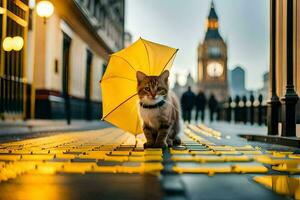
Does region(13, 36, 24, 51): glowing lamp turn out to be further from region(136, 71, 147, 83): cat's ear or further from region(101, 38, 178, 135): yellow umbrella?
region(136, 71, 147, 83): cat's ear

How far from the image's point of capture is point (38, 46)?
17.6 m

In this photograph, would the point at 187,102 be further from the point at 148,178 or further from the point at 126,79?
the point at 148,178

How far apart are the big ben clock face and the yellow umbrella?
167484mm

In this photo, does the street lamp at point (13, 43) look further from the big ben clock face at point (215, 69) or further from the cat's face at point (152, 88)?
the big ben clock face at point (215, 69)

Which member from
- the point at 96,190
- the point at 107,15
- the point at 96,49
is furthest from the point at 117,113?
the point at 107,15

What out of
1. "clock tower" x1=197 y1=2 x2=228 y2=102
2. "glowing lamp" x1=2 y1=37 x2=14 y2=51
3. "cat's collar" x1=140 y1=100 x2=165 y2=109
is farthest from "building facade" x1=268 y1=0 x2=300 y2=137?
"clock tower" x1=197 y1=2 x2=228 y2=102

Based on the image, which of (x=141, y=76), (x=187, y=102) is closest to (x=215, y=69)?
(x=187, y=102)

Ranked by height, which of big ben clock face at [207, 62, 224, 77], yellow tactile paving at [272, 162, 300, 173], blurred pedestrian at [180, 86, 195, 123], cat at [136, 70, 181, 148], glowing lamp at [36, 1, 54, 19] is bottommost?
yellow tactile paving at [272, 162, 300, 173]

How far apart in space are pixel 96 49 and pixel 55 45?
11.7 metres

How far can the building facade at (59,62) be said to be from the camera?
16.3m

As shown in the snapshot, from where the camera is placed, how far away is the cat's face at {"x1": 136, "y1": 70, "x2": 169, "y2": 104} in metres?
6.14

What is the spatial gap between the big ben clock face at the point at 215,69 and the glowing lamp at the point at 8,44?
531 ft

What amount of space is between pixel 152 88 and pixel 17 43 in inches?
343

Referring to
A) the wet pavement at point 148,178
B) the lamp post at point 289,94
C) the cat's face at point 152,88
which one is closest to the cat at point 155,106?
the cat's face at point 152,88
